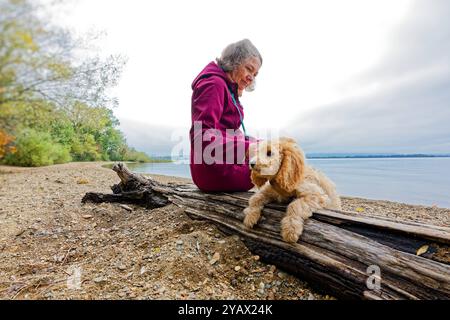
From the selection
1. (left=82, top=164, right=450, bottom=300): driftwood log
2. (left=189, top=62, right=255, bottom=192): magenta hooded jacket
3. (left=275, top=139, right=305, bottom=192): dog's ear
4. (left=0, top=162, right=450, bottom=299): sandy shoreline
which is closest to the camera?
(left=82, top=164, right=450, bottom=300): driftwood log

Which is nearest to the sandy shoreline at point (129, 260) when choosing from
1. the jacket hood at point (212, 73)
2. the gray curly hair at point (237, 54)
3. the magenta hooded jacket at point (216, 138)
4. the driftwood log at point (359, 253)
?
the driftwood log at point (359, 253)

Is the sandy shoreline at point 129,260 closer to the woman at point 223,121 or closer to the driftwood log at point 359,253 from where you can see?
the driftwood log at point 359,253

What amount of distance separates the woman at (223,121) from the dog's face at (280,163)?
0.56 meters

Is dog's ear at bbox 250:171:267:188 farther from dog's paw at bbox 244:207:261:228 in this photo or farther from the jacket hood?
the jacket hood

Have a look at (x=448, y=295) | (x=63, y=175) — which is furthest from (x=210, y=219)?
(x=63, y=175)

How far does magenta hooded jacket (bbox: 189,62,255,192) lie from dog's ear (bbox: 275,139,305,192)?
2.18ft

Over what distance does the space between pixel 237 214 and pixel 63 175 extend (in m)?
9.20

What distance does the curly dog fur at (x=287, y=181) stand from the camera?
2.45 meters

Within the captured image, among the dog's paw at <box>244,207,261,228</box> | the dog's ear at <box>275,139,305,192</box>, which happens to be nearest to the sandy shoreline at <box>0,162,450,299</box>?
the dog's paw at <box>244,207,261,228</box>

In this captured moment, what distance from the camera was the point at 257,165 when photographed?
2.42 meters

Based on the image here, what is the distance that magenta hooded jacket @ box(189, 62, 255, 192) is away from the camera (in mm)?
3186

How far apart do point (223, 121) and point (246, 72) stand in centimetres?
72
